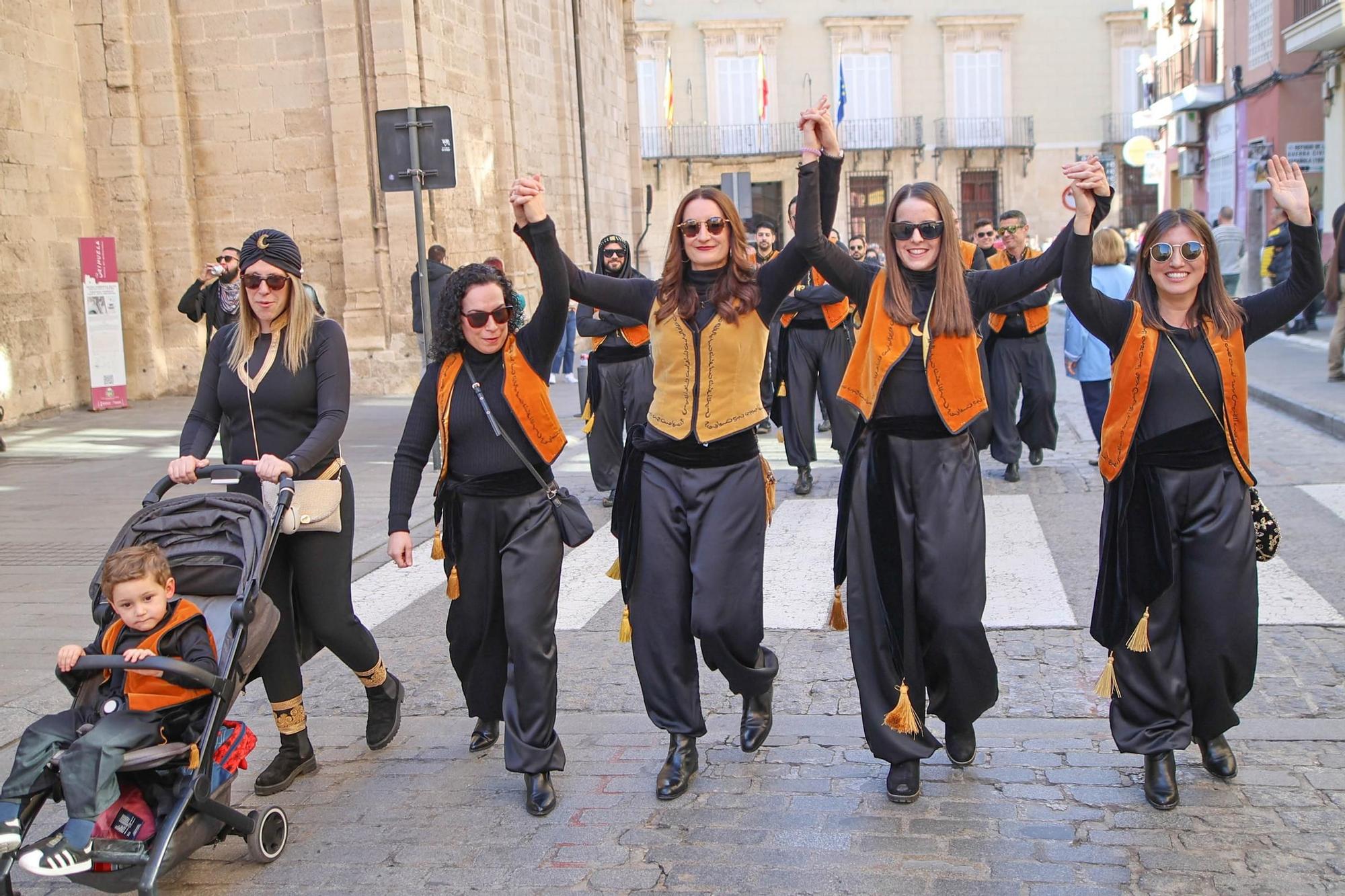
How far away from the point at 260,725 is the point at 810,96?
45539 millimetres

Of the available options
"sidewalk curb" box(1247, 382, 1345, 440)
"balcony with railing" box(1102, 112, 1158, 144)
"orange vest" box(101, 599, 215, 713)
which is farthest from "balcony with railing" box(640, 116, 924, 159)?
"orange vest" box(101, 599, 215, 713)

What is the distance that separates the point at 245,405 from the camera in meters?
4.71

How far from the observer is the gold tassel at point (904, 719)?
4.24m

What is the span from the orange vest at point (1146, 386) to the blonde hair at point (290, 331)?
2.71 m

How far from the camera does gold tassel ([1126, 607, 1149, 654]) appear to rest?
4168mm

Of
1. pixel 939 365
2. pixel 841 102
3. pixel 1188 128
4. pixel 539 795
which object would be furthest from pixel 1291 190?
pixel 841 102

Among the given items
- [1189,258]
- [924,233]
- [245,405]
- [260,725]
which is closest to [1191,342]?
[1189,258]

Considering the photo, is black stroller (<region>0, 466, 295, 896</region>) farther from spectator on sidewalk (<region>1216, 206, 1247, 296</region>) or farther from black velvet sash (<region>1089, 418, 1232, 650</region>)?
spectator on sidewalk (<region>1216, 206, 1247, 296</region>)

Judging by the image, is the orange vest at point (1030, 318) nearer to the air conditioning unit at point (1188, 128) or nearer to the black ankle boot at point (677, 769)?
the black ankle boot at point (677, 769)

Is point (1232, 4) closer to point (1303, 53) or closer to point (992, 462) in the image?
point (1303, 53)

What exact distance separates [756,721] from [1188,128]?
103 ft

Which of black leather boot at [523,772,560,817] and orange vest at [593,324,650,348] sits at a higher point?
orange vest at [593,324,650,348]

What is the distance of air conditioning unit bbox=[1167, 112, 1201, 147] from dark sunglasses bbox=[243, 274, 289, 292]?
104 ft

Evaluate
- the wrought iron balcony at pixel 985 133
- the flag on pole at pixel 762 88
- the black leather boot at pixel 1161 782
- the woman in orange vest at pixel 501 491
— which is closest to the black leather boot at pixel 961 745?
the black leather boot at pixel 1161 782
